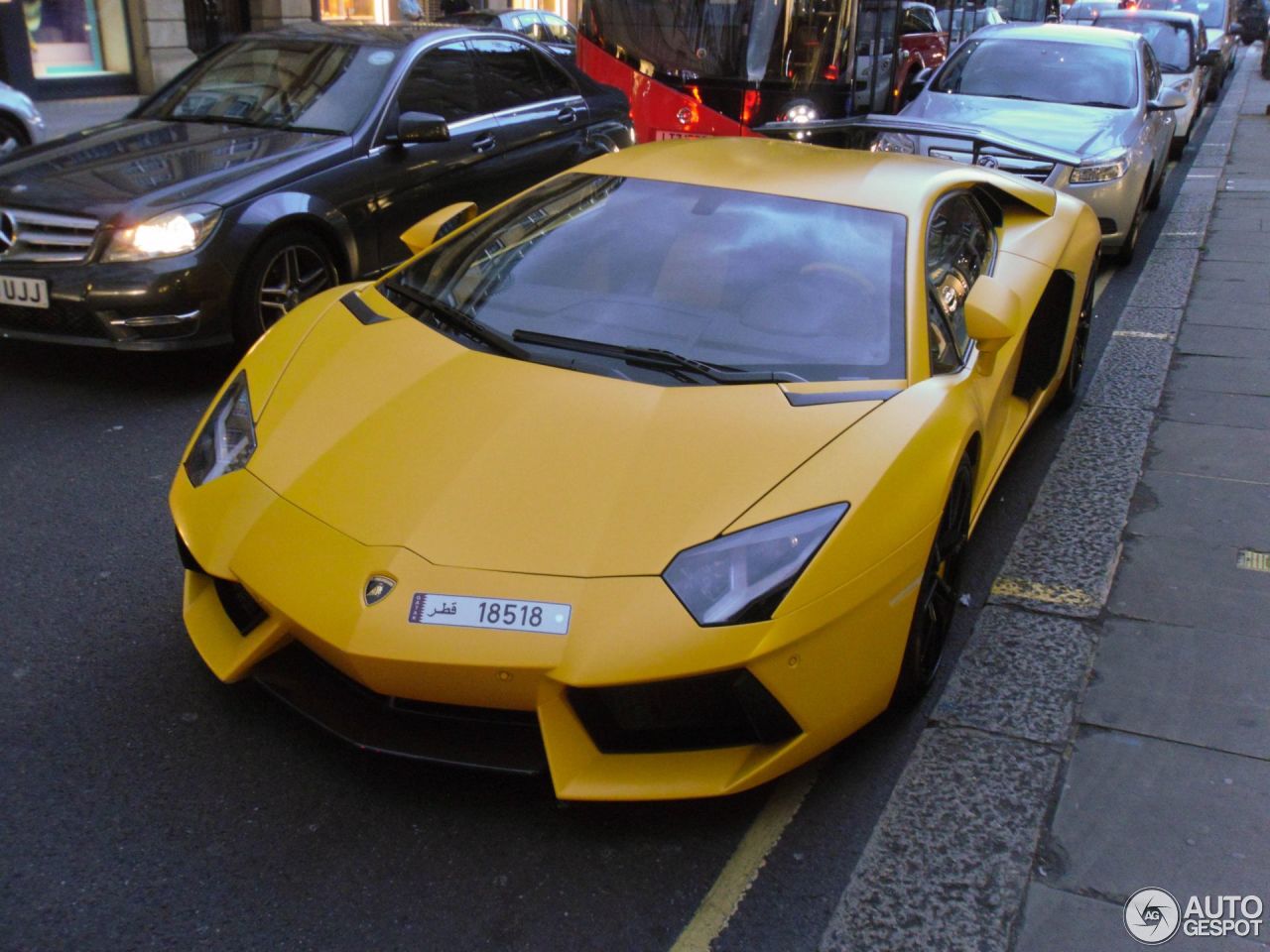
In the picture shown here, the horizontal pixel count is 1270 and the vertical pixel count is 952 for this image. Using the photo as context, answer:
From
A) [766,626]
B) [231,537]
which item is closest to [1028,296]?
[766,626]

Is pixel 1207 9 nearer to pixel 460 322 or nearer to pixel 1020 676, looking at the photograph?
pixel 1020 676

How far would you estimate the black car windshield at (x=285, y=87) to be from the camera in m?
6.35

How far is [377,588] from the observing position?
2.59 m

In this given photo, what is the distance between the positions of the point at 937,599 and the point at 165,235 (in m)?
3.75

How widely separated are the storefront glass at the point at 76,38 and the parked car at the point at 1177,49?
13360 millimetres

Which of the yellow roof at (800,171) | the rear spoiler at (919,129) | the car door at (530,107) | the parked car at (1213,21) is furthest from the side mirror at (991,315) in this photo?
the parked car at (1213,21)

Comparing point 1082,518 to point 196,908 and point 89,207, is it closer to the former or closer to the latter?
point 196,908

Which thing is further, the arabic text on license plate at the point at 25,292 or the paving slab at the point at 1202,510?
the arabic text on license plate at the point at 25,292

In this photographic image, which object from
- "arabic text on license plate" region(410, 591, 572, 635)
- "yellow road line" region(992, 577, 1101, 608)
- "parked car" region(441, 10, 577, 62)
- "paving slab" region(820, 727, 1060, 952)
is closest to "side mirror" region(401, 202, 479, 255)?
"arabic text on license plate" region(410, 591, 572, 635)

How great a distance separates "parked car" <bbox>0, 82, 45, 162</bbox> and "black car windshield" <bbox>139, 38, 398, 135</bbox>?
4239mm

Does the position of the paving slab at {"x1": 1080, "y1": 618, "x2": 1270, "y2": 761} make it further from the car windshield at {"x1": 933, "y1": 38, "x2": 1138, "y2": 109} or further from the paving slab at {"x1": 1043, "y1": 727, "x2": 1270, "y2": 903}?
the car windshield at {"x1": 933, "y1": 38, "x2": 1138, "y2": 109}

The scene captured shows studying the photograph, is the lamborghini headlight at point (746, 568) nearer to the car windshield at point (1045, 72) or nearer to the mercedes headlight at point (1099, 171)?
the mercedes headlight at point (1099, 171)

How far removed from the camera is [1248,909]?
2537 mm

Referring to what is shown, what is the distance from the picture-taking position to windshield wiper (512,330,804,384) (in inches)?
124
